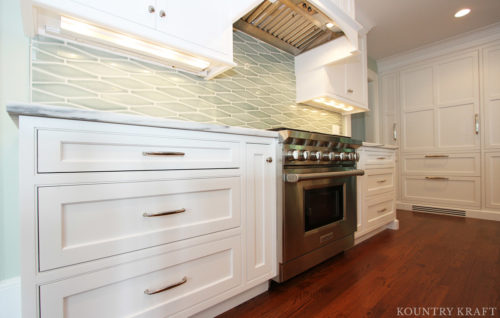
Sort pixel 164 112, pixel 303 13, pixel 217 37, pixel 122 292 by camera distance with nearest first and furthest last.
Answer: pixel 122 292
pixel 217 37
pixel 164 112
pixel 303 13

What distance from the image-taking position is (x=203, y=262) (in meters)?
0.96

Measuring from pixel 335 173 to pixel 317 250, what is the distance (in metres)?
0.54

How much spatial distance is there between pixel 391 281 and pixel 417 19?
10.2 ft

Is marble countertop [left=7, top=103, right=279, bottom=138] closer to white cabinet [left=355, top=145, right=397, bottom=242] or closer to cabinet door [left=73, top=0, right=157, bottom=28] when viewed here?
cabinet door [left=73, top=0, right=157, bottom=28]

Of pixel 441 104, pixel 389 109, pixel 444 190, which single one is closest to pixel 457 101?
pixel 441 104

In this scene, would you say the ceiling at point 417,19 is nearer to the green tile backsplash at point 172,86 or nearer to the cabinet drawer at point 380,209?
the green tile backsplash at point 172,86

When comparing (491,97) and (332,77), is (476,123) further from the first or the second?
(332,77)

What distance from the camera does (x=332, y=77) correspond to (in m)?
2.12

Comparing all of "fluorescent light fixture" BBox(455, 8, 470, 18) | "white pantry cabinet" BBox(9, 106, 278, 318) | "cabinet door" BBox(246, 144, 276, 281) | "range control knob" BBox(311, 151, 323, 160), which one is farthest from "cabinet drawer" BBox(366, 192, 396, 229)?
"fluorescent light fixture" BBox(455, 8, 470, 18)

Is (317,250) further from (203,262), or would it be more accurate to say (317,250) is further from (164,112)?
(164,112)

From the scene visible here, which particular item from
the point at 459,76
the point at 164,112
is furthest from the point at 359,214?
the point at 459,76

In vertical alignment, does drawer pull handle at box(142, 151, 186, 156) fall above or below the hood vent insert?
below

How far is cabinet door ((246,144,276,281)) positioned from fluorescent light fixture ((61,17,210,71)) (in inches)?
26.6

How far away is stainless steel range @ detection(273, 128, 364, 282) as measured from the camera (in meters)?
1.27
